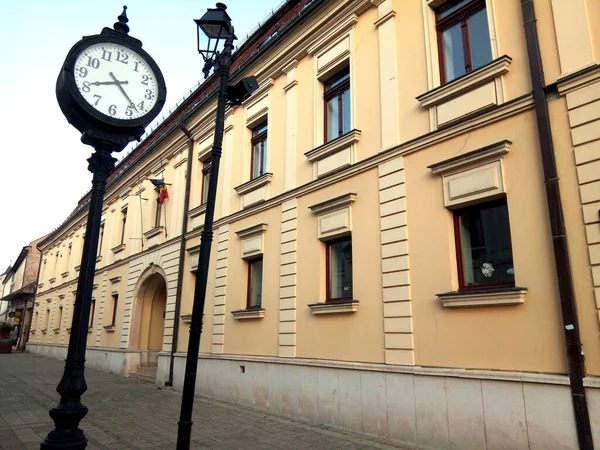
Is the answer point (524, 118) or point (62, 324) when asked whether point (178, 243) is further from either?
point (62, 324)

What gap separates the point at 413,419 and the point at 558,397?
6.98 feet

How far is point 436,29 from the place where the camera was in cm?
796

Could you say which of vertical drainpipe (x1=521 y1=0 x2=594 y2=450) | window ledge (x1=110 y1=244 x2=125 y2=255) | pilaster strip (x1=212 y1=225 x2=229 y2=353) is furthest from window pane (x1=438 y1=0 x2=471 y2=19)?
window ledge (x1=110 y1=244 x2=125 y2=255)

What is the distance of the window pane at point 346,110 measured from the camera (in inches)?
376

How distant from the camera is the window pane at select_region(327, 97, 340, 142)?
9.85m

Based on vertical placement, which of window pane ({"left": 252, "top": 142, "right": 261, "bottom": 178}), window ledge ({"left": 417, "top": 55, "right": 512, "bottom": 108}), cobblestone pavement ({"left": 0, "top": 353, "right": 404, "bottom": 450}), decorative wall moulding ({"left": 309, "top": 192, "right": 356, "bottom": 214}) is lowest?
cobblestone pavement ({"left": 0, "top": 353, "right": 404, "bottom": 450})

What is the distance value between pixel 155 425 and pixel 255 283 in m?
4.06

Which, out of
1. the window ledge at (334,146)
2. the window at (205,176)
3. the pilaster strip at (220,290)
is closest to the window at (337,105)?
the window ledge at (334,146)

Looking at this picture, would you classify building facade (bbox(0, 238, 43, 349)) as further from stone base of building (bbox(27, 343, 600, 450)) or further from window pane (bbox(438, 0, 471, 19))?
window pane (bbox(438, 0, 471, 19))

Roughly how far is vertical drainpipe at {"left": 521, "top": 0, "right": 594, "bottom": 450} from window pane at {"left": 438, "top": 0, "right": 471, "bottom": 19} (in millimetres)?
1339

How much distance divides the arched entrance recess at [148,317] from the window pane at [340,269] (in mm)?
9815

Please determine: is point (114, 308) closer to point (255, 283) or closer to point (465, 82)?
point (255, 283)

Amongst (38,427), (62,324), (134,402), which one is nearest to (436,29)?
(38,427)

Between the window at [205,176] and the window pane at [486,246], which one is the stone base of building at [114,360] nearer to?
the window at [205,176]
